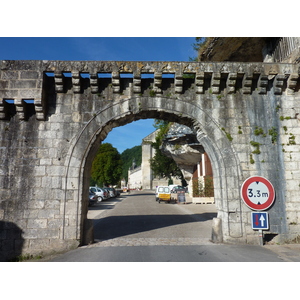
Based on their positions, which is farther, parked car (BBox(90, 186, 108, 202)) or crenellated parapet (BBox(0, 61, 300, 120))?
parked car (BBox(90, 186, 108, 202))

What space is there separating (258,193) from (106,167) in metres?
30.1

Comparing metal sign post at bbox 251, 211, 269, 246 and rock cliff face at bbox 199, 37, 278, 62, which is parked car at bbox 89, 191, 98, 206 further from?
metal sign post at bbox 251, 211, 269, 246

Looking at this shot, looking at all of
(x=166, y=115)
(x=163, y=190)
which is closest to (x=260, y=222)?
(x=166, y=115)

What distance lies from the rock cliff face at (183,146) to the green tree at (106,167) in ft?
38.6

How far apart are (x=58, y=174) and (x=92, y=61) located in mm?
3082

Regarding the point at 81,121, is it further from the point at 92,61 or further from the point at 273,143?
the point at 273,143

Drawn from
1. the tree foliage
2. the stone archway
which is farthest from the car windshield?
the tree foliage

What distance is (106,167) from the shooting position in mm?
34719

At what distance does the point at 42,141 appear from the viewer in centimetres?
619

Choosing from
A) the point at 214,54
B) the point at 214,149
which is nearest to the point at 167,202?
the point at 214,54

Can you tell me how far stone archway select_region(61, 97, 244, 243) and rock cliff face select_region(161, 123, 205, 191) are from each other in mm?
12943

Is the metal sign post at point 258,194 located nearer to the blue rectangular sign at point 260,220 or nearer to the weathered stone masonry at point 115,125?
the blue rectangular sign at point 260,220

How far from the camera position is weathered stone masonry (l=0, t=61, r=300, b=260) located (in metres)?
5.90

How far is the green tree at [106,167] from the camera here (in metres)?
34.9
